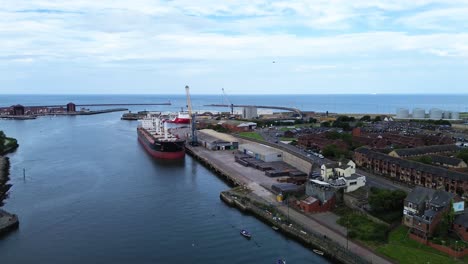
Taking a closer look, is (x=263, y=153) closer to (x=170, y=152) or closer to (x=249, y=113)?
(x=170, y=152)

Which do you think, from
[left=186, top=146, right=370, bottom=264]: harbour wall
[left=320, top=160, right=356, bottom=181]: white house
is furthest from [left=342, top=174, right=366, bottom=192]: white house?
[left=186, top=146, right=370, bottom=264]: harbour wall

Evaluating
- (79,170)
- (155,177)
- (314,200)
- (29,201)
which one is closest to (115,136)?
(79,170)

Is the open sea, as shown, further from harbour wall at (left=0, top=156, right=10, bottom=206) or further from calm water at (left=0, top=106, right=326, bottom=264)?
harbour wall at (left=0, top=156, right=10, bottom=206)

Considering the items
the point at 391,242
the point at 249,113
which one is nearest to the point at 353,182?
the point at 391,242

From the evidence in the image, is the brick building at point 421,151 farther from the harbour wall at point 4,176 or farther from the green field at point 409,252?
the harbour wall at point 4,176

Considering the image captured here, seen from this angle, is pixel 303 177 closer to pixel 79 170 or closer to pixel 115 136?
pixel 79 170
